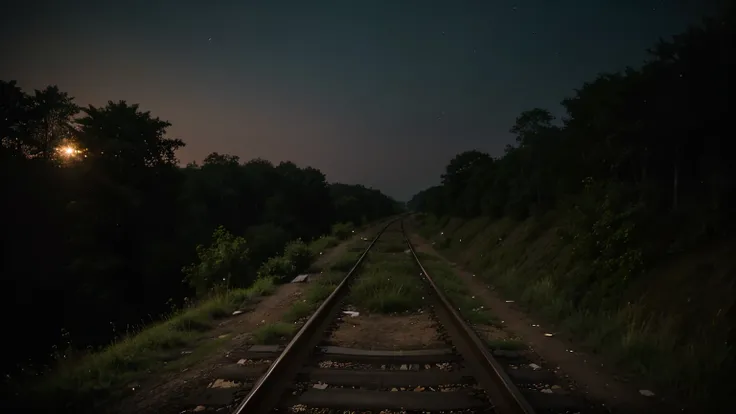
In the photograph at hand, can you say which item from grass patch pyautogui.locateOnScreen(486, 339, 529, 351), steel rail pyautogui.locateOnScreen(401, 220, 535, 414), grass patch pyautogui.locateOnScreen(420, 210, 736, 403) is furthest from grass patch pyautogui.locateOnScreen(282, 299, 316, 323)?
grass patch pyautogui.locateOnScreen(420, 210, 736, 403)

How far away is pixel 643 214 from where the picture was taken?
965 centimetres

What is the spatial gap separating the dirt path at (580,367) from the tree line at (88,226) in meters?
9.90

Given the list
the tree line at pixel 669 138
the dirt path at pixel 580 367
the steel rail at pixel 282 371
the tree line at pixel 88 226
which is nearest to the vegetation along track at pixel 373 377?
the steel rail at pixel 282 371

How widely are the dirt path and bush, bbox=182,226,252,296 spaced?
28.6ft

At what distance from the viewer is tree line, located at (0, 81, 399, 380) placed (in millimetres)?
19906

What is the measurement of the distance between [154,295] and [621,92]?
24.0 meters

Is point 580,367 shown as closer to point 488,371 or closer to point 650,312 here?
point 488,371

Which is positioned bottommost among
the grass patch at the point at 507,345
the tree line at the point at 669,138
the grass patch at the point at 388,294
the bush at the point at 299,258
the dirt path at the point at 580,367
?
the dirt path at the point at 580,367

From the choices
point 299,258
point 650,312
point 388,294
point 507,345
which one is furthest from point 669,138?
point 299,258

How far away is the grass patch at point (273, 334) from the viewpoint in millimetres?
7574

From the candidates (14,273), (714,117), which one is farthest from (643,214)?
(14,273)

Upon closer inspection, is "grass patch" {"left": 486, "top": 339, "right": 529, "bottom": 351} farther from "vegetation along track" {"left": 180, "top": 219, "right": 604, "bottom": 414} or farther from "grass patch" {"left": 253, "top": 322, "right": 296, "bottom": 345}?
"grass patch" {"left": 253, "top": 322, "right": 296, "bottom": 345}

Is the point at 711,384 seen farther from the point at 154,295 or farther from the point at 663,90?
the point at 154,295

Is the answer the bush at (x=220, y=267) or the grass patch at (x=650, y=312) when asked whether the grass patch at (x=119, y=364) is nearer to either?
the bush at (x=220, y=267)
